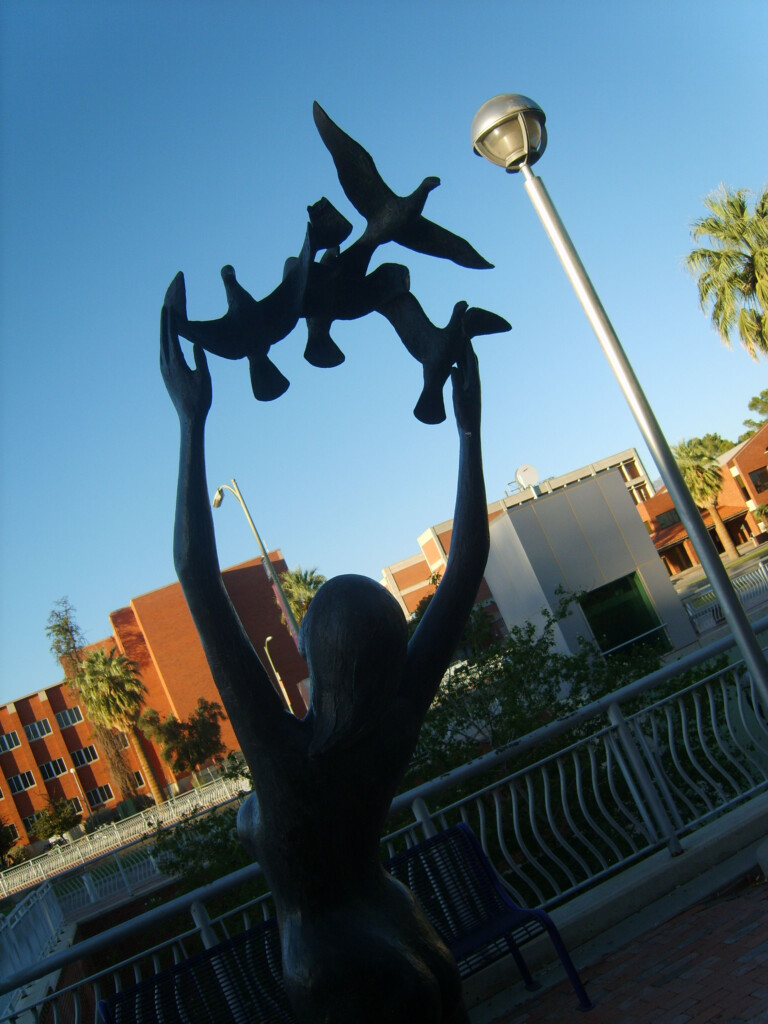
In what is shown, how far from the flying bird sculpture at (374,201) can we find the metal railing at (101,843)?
23.9 meters

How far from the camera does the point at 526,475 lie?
25953mm

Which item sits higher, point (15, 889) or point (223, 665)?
point (223, 665)

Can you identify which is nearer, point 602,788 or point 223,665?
point 223,665

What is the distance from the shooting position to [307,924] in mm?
1973

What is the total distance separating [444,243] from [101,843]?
29499mm

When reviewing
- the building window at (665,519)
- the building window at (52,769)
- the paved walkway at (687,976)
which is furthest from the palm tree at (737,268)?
the building window at (52,769)

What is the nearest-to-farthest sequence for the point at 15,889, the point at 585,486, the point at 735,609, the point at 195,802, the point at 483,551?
the point at 483,551 → the point at 735,609 → the point at 585,486 → the point at 15,889 → the point at 195,802

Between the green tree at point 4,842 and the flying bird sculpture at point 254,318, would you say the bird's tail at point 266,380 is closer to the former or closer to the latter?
the flying bird sculpture at point 254,318

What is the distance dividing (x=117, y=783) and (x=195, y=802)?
21131mm

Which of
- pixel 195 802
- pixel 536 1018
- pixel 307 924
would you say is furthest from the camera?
pixel 195 802

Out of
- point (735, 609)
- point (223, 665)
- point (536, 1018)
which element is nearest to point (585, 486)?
point (735, 609)

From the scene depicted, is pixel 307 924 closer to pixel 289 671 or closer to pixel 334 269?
pixel 334 269

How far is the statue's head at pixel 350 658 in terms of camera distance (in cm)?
198

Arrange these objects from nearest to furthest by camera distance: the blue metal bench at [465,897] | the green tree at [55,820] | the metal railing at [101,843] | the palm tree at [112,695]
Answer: the blue metal bench at [465,897] → the metal railing at [101,843] → the palm tree at [112,695] → the green tree at [55,820]
